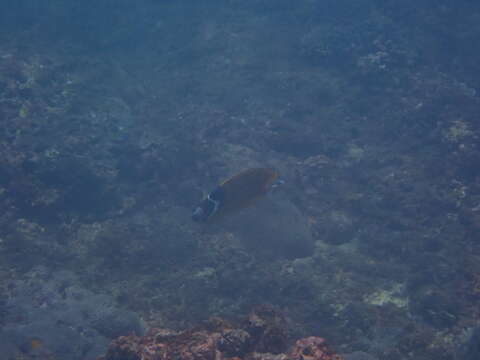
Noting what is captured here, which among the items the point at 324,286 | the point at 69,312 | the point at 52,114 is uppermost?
the point at 52,114

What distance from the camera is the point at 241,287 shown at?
7398 millimetres

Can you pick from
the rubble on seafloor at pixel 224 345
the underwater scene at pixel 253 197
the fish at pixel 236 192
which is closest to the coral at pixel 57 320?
the underwater scene at pixel 253 197

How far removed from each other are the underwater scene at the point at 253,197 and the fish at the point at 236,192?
3 centimetres

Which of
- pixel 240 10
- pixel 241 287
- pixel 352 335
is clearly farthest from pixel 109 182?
pixel 240 10

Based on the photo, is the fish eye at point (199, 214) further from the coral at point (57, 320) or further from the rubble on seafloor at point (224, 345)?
the coral at point (57, 320)

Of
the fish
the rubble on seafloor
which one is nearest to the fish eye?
the fish

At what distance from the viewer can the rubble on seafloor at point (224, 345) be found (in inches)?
153

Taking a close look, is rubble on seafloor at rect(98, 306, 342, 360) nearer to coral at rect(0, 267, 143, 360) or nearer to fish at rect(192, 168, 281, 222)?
fish at rect(192, 168, 281, 222)

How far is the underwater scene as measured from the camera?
20.3 feet

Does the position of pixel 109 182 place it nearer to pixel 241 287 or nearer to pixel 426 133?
pixel 241 287

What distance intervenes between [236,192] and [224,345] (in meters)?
2.44

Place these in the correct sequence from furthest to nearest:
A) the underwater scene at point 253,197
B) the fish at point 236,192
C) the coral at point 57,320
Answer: the underwater scene at point 253,197 < the coral at point 57,320 < the fish at point 236,192

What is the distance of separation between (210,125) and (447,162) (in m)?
7.06

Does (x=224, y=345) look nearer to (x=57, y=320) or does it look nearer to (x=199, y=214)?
(x=199, y=214)
